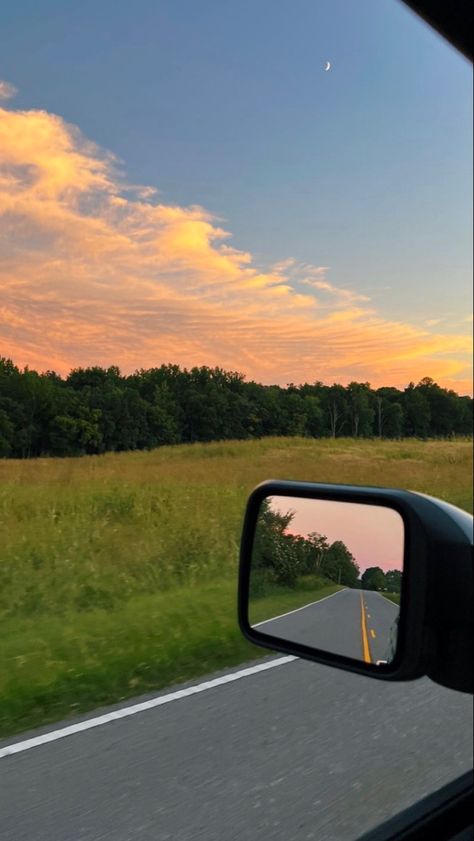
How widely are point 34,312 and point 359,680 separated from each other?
10.3ft

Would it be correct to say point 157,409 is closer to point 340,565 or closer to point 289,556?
point 289,556

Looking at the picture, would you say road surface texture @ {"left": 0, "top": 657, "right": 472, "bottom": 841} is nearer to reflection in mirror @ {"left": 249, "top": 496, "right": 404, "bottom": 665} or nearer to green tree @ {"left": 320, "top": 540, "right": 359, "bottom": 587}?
reflection in mirror @ {"left": 249, "top": 496, "right": 404, "bottom": 665}

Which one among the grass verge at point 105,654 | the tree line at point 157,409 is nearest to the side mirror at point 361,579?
the tree line at point 157,409

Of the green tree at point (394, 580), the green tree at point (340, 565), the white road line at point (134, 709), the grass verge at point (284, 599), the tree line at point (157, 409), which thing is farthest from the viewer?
the white road line at point (134, 709)

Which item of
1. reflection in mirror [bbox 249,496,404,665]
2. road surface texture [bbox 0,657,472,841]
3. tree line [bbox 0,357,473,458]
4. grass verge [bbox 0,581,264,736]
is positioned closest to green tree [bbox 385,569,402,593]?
reflection in mirror [bbox 249,496,404,665]

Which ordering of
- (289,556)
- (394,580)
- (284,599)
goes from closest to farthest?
1. (394,580)
2. (289,556)
3. (284,599)

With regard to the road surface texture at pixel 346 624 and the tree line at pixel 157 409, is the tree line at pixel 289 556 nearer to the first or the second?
the road surface texture at pixel 346 624

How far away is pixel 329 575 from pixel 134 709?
2855 mm

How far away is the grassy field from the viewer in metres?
4.19

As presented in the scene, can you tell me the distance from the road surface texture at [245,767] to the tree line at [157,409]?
1331 millimetres

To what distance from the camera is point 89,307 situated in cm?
348

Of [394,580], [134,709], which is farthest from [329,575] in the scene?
[134,709]

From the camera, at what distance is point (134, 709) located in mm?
4172

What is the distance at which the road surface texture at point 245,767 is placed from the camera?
2.74 metres
